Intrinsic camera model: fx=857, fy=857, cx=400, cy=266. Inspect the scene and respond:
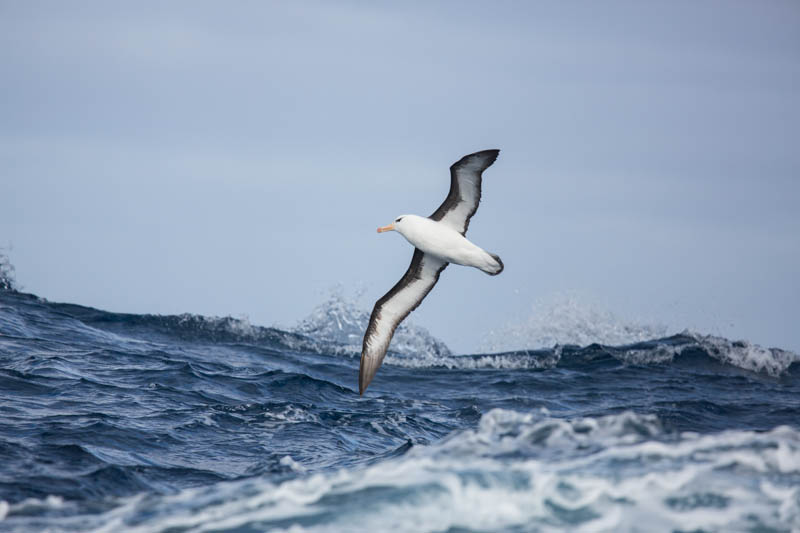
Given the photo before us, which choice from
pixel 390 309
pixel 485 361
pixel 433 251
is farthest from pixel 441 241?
pixel 485 361

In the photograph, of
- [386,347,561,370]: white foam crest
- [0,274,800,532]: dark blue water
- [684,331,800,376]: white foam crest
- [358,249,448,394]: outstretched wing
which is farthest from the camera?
[386,347,561,370]: white foam crest

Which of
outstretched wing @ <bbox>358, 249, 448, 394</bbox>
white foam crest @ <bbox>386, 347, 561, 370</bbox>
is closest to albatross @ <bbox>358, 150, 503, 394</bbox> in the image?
outstretched wing @ <bbox>358, 249, 448, 394</bbox>

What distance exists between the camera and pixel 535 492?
800cm

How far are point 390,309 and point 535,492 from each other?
731 cm

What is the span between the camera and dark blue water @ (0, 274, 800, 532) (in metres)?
A: 7.86

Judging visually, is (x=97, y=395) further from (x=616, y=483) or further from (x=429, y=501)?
(x=616, y=483)

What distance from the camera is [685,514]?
7.60 meters

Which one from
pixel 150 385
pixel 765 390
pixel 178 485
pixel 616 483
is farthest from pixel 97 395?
pixel 765 390

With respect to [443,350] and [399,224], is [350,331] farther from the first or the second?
[399,224]

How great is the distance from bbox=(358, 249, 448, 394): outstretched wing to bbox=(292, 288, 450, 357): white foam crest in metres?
11.6

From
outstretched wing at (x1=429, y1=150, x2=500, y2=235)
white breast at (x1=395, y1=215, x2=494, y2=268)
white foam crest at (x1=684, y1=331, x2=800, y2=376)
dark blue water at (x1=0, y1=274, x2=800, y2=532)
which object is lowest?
dark blue water at (x1=0, y1=274, x2=800, y2=532)

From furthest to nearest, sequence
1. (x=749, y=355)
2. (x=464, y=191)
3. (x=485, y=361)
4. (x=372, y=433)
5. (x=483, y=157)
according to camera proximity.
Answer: (x=485, y=361) → (x=749, y=355) → (x=372, y=433) → (x=464, y=191) → (x=483, y=157)

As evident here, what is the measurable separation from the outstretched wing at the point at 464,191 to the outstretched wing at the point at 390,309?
118 centimetres

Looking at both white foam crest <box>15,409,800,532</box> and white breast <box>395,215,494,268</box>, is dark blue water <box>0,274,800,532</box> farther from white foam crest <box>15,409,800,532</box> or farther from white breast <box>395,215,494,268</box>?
white breast <box>395,215,494,268</box>
